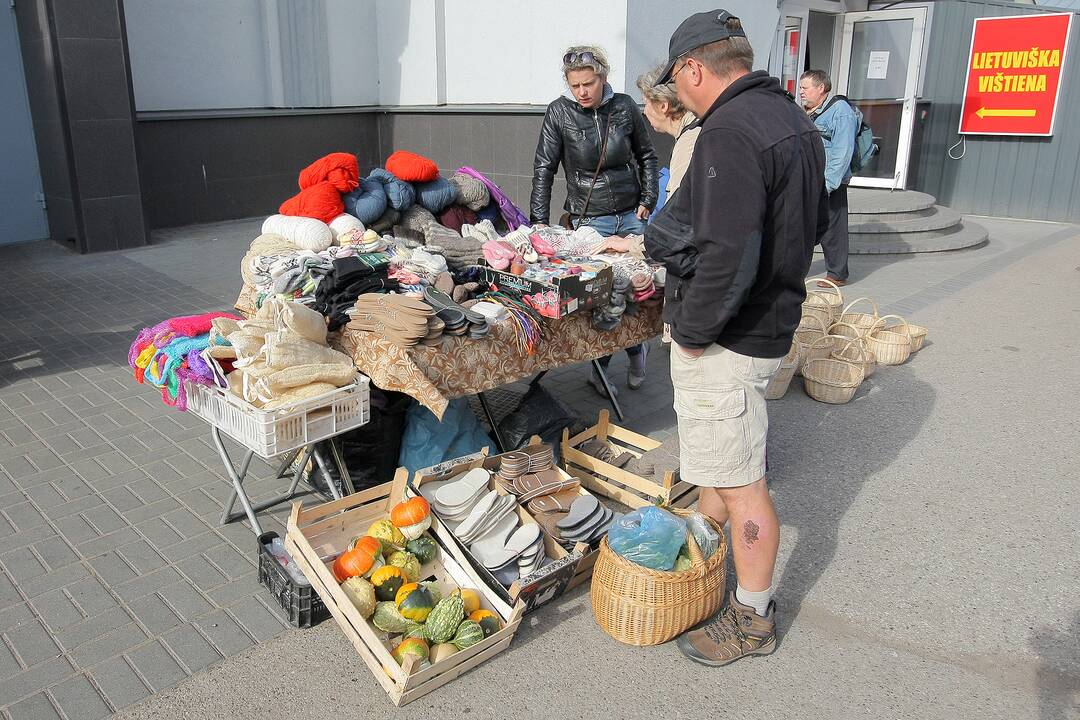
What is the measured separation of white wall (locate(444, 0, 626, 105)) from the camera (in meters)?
9.49

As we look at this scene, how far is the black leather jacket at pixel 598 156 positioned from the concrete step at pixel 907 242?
5.49 meters

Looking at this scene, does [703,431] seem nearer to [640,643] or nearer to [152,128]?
[640,643]

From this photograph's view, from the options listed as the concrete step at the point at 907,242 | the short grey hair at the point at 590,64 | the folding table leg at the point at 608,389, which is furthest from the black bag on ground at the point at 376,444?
the concrete step at the point at 907,242

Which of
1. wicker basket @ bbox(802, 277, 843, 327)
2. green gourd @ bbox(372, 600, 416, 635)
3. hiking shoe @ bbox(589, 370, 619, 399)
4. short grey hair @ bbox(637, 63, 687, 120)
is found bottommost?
hiking shoe @ bbox(589, 370, 619, 399)

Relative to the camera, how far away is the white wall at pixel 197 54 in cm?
1009

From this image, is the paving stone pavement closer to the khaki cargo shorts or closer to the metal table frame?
the metal table frame

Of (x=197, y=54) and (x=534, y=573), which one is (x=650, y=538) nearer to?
(x=534, y=573)

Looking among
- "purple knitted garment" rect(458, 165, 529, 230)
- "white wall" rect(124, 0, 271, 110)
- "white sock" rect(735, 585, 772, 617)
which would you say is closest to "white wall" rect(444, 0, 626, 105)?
"white wall" rect(124, 0, 271, 110)

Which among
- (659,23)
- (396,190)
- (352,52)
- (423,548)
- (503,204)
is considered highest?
(659,23)

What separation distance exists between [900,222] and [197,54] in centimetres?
912

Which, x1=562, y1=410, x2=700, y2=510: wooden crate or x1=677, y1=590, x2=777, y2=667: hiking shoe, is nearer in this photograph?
x1=677, y1=590, x2=777, y2=667: hiking shoe

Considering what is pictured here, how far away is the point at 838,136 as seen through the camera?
787cm

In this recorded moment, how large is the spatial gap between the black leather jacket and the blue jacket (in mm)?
3081

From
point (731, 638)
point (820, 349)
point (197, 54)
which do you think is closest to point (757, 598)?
point (731, 638)
